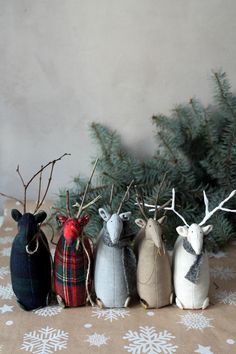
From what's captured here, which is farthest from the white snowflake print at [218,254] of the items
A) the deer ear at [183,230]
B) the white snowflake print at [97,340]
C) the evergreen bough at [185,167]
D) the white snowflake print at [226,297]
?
the white snowflake print at [97,340]

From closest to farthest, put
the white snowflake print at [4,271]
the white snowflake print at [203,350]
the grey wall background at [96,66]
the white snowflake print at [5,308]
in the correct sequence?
1. the white snowflake print at [203,350]
2. the white snowflake print at [5,308]
3. the white snowflake print at [4,271]
4. the grey wall background at [96,66]

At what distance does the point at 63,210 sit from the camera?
92 cm

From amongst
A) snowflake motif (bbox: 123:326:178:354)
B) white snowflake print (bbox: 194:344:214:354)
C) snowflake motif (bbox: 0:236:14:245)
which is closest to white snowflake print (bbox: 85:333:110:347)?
snowflake motif (bbox: 123:326:178:354)

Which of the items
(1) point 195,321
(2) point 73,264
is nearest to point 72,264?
(2) point 73,264

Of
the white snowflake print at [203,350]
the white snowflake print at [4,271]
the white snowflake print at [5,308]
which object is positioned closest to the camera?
the white snowflake print at [203,350]

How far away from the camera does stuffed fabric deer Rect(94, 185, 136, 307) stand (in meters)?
0.70

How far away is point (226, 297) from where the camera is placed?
76cm

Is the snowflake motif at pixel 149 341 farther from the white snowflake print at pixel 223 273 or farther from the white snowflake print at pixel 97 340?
the white snowflake print at pixel 223 273

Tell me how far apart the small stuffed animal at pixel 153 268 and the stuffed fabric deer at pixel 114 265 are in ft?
0.06

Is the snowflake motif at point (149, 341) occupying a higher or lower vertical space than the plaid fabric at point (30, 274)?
lower

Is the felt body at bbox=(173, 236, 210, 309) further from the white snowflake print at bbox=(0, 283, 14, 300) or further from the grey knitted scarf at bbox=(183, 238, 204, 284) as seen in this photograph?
the white snowflake print at bbox=(0, 283, 14, 300)

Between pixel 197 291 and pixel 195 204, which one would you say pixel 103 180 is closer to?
pixel 195 204

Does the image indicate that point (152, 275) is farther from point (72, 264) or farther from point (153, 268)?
point (72, 264)

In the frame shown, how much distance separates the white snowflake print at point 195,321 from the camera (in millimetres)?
678
